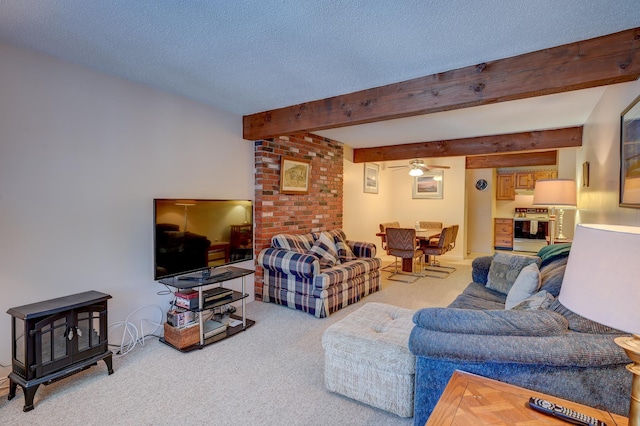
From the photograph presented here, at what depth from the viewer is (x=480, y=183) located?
26.1 ft

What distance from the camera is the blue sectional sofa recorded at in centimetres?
123

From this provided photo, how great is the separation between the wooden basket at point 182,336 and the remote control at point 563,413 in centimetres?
248

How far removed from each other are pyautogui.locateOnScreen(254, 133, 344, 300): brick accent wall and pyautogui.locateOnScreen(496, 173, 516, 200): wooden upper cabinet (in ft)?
17.2

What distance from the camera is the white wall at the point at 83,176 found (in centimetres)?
218

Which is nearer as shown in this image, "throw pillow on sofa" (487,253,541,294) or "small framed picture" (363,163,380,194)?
"throw pillow on sofa" (487,253,541,294)

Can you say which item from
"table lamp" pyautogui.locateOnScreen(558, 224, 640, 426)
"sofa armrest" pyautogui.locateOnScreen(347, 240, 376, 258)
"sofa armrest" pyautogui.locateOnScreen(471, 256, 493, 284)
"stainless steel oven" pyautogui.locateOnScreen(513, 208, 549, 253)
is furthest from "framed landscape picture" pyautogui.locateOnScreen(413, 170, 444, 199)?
"table lamp" pyautogui.locateOnScreen(558, 224, 640, 426)

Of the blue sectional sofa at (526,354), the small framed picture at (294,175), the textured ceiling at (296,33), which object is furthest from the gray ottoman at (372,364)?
the small framed picture at (294,175)

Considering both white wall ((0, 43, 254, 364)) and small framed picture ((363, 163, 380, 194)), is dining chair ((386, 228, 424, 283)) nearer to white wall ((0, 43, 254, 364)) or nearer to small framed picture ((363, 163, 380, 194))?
small framed picture ((363, 163, 380, 194))

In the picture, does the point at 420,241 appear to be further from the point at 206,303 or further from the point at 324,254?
the point at 206,303

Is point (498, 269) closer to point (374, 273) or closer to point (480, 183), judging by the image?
point (374, 273)

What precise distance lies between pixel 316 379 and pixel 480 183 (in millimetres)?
7271

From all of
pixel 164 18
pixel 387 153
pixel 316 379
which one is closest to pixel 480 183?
pixel 387 153

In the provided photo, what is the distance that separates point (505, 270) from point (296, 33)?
2777 mm

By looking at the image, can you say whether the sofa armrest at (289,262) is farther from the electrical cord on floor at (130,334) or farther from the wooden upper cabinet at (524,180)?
the wooden upper cabinet at (524,180)
